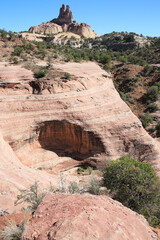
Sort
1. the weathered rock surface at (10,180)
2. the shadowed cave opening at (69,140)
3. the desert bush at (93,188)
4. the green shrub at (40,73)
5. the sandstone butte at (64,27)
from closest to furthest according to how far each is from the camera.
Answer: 1. the weathered rock surface at (10,180)
2. the desert bush at (93,188)
3. the shadowed cave opening at (69,140)
4. the green shrub at (40,73)
5. the sandstone butte at (64,27)

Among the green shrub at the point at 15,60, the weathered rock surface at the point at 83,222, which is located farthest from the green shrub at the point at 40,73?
the weathered rock surface at the point at 83,222

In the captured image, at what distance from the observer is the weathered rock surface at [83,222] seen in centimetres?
358

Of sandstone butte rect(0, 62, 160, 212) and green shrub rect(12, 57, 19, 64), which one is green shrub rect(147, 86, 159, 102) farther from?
green shrub rect(12, 57, 19, 64)

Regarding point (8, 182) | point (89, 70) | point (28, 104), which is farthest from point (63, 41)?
point (8, 182)

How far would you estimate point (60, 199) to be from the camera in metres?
5.03

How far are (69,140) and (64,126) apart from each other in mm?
1378

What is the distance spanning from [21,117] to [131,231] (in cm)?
1058

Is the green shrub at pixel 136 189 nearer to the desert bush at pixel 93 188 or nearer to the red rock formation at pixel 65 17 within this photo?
the desert bush at pixel 93 188

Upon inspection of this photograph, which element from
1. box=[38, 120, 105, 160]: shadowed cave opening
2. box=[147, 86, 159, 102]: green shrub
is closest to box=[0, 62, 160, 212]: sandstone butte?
box=[38, 120, 105, 160]: shadowed cave opening

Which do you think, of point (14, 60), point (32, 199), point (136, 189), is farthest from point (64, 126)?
point (14, 60)

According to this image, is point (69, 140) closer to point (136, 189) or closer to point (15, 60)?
point (136, 189)

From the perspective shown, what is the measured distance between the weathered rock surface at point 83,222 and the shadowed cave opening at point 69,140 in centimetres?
829

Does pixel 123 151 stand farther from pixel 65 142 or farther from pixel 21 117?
pixel 21 117

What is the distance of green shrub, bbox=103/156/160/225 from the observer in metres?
7.32
